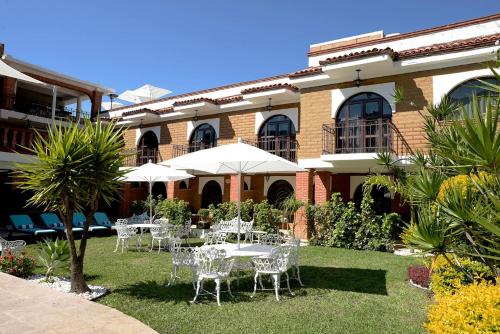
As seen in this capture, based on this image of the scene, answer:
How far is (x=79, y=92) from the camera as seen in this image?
23.3m

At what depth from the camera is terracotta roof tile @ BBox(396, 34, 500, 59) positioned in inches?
468

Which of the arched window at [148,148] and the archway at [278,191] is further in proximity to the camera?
the arched window at [148,148]

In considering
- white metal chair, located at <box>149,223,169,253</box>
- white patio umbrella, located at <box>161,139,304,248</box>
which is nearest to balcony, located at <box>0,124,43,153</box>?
white metal chair, located at <box>149,223,169,253</box>

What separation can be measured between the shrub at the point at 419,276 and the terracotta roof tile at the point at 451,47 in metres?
7.96

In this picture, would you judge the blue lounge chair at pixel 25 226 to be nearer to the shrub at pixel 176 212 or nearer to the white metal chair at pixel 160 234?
the white metal chair at pixel 160 234

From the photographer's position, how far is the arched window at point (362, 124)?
14062mm

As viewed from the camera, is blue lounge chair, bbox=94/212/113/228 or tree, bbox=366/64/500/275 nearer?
tree, bbox=366/64/500/275

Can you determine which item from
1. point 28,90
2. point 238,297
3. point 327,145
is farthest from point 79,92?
point 238,297

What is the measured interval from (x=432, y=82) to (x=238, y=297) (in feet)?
35.0

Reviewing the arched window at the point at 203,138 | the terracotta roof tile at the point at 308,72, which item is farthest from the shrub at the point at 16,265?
the arched window at the point at 203,138

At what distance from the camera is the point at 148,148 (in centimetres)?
2442

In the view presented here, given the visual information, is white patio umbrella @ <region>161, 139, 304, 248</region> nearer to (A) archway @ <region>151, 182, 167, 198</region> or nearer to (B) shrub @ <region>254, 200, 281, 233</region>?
(B) shrub @ <region>254, 200, 281, 233</region>

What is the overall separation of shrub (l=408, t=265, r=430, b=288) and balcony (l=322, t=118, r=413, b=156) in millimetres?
5411

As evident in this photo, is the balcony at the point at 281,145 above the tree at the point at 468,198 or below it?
above
